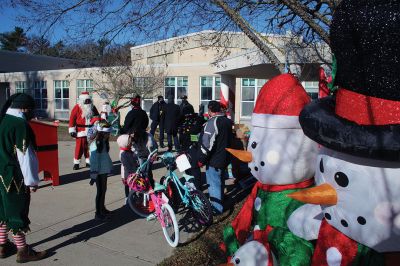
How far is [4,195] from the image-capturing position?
438 centimetres

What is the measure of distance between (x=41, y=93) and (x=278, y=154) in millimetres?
31510

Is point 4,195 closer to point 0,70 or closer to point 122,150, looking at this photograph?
point 122,150

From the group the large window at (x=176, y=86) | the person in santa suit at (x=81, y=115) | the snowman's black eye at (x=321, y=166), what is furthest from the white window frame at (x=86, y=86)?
the snowman's black eye at (x=321, y=166)

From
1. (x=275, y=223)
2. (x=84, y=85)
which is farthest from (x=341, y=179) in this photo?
(x=84, y=85)

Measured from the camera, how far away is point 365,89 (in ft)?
6.59

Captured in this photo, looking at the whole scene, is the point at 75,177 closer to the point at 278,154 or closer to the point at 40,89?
the point at 278,154

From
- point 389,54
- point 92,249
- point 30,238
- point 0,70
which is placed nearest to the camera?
point 389,54

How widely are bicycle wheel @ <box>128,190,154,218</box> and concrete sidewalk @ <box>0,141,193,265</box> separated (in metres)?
0.14

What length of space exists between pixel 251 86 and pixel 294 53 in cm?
1330

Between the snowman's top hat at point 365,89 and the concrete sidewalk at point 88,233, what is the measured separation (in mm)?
3165

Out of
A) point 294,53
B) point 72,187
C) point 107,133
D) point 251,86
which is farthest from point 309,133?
point 251,86

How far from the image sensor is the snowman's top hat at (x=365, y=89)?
1.84 metres

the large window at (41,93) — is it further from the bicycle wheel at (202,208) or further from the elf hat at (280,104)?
the elf hat at (280,104)

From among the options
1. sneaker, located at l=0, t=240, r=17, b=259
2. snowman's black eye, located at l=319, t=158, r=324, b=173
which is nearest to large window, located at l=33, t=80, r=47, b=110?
sneaker, located at l=0, t=240, r=17, b=259
